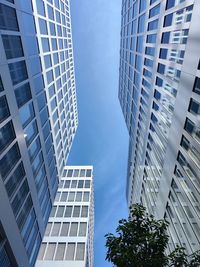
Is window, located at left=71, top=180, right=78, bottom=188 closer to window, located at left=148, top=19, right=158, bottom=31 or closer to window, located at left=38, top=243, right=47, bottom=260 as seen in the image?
window, located at left=38, top=243, right=47, bottom=260

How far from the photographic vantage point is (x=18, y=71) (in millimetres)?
20906

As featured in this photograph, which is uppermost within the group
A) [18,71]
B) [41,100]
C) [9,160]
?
[18,71]

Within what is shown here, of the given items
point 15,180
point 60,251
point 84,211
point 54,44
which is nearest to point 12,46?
point 15,180

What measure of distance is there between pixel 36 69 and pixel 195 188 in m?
21.8

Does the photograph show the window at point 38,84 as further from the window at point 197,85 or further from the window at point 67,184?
the window at point 67,184

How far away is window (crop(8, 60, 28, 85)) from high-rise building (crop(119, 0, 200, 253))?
48.9 ft

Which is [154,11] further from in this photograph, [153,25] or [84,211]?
[84,211]

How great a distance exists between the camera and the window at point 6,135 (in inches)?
694

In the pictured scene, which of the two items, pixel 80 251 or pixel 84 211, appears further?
pixel 84 211

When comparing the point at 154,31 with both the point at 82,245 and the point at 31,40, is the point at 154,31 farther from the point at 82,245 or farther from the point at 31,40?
the point at 82,245

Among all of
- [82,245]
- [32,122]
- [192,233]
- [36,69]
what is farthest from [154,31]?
[82,245]

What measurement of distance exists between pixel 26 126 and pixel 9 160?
5.00m

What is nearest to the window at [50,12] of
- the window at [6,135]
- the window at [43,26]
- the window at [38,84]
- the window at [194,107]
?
the window at [43,26]

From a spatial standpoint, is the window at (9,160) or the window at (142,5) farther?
the window at (142,5)
